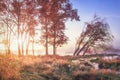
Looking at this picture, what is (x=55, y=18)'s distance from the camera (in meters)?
41.5

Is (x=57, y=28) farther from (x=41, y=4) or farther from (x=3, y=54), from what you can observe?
(x=3, y=54)

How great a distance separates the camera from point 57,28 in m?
41.8

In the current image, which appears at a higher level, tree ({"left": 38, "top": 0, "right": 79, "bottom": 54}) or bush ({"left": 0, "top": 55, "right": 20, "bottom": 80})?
tree ({"left": 38, "top": 0, "right": 79, "bottom": 54})

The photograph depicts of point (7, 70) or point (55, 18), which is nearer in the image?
point (7, 70)

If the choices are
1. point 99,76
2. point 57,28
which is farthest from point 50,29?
point 99,76

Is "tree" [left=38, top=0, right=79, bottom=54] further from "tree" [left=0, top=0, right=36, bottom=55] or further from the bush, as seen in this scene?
the bush

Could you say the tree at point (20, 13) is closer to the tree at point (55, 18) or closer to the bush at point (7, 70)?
the tree at point (55, 18)

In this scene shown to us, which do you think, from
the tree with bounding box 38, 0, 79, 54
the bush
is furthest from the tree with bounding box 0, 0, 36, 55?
the bush

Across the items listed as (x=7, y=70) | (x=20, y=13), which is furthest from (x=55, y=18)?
(x=7, y=70)

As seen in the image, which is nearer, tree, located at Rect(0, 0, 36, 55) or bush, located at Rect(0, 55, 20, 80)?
bush, located at Rect(0, 55, 20, 80)

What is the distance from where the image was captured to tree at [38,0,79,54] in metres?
41.2

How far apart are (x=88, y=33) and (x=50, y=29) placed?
25.6ft

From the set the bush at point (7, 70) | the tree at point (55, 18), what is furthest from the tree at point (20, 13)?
the bush at point (7, 70)

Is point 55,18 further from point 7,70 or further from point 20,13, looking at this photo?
point 7,70
